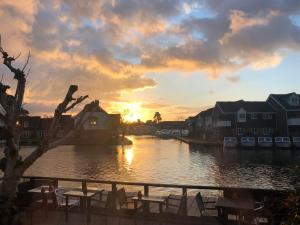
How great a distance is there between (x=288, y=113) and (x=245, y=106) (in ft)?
31.3

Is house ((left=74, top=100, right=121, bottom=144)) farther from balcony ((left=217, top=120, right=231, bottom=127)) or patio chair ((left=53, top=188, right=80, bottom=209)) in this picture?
patio chair ((left=53, top=188, right=80, bottom=209))

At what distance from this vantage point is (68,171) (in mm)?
43406

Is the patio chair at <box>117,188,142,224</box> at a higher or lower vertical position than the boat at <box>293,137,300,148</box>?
lower

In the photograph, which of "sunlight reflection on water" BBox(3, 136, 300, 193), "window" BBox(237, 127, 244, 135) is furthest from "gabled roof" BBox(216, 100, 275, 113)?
"sunlight reflection on water" BBox(3, 136, 300, 193)

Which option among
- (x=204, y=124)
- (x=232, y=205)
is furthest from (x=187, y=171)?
(x=204, y=124)

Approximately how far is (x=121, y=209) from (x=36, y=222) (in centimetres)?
291

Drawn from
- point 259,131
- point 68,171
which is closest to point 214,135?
point 259,131

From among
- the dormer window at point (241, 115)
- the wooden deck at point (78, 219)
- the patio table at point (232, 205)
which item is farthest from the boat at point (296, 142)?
the patio table at point (232, 205)

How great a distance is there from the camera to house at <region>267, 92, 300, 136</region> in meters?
78.4

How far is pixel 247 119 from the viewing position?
82812mm

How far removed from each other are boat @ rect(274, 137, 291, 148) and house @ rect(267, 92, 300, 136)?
6.76 m

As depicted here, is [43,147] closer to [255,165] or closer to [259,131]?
[255,165]

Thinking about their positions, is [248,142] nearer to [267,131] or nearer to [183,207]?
A: [267,131]

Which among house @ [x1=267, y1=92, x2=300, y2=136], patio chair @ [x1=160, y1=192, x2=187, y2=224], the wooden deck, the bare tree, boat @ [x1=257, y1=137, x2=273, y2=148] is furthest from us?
house @ [x1=267, y1=92, x2=300, y2=136]
